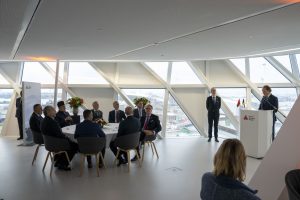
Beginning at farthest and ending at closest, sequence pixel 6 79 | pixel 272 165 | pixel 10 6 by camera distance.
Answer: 1. pixel 6 79
2. pixel 272 165
3. pixel 10 6

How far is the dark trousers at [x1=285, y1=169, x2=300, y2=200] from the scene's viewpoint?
273cm

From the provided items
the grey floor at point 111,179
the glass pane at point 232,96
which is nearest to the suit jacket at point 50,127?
the grey floor at point 111,179

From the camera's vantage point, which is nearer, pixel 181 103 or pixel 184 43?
pixel 184 43

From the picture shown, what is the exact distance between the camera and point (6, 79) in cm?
1205

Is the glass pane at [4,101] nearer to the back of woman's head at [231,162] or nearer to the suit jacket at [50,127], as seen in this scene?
the suit jacket at [50,127]

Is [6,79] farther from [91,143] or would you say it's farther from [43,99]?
[91,143]

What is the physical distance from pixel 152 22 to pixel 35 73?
961cm

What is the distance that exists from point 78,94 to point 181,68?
4.49 meters

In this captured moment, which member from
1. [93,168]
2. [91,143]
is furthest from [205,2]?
[93,168]

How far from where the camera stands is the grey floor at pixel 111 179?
5133 millimetres

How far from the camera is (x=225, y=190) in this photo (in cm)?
242

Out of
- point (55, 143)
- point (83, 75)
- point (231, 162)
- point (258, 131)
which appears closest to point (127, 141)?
point (55, 143)

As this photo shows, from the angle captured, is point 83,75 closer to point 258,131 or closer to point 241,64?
point 241,64

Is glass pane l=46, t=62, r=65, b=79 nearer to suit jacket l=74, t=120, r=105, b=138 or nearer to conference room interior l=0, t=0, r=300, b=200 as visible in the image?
conference room interior l=0, t=0, r=300, b=200
